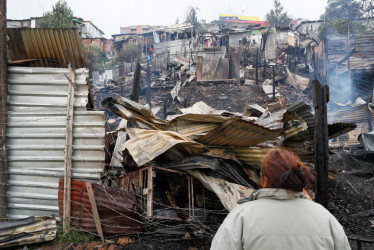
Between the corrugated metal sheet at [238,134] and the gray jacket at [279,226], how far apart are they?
328 cm

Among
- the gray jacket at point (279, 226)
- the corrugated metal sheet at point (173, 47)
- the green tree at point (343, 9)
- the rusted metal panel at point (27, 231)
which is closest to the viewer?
the gray jacket at point (279, 226)

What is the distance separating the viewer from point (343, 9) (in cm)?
5016

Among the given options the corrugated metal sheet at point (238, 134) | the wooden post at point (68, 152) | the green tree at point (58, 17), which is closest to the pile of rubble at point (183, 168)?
the corrugated metal sheet at point (238, 134)

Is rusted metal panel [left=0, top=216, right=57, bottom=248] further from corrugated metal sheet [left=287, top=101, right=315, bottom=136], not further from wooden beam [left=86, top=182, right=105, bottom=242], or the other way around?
corrugated metal sheet [left=287, top=101, right=315, bottom=136]

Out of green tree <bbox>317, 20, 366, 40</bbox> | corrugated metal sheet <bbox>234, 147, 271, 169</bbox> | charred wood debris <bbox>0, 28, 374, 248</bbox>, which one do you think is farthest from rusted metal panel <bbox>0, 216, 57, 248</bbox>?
green tree <bbox>317, 20, 366, 40</bbox>

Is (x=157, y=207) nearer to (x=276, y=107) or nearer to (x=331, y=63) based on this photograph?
(x=276, y=107)

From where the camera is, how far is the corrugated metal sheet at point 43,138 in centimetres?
596

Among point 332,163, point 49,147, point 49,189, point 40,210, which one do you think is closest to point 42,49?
point 49,147

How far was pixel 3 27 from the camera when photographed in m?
6.11

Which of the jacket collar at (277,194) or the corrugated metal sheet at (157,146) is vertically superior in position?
the jacket collar at (277,194)

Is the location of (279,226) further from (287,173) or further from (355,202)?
(355,202)

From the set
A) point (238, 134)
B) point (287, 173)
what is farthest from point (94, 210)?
point (287, 173)

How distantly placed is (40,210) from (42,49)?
3.06 m

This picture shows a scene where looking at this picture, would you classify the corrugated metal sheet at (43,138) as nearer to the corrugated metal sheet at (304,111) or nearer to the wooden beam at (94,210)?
the wooden beam at (94,210)
